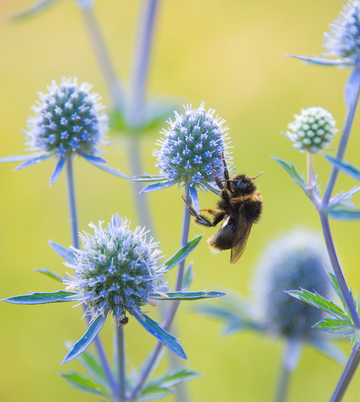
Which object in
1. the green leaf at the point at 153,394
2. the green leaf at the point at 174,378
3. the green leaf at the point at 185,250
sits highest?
the green leaf at the point at 185,250

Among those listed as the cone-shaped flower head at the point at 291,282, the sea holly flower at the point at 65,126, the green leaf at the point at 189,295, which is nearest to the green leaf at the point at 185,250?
the green leaf at the point at 189,295

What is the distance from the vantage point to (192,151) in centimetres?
173

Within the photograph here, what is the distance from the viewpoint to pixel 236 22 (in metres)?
6.27

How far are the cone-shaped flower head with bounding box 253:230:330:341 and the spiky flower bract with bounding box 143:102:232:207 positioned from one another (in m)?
1.26

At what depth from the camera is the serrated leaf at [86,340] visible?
1369 mm

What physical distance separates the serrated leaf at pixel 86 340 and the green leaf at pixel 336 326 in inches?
30.8

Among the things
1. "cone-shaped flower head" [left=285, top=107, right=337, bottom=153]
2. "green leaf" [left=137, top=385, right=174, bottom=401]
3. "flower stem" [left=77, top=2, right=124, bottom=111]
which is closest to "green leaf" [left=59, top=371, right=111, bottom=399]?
"green leaf" [left=137, top=385, right=174, bottom=401]

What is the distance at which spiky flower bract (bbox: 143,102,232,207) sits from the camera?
170 centimetres

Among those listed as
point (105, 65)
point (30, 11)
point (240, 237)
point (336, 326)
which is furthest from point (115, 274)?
A: point (105, 65)

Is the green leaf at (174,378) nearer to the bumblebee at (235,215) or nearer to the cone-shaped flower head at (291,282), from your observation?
the bumblebee at (235,215)

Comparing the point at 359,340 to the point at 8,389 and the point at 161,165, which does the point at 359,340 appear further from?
the point at 8,389

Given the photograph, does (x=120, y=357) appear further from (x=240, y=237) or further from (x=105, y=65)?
(x=105, y=65)

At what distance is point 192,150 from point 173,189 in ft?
8.49

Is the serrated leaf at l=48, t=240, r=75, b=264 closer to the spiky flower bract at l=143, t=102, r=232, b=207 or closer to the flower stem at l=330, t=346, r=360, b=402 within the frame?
the spiky flower bract at l=143, t=102, r=232, b=207
